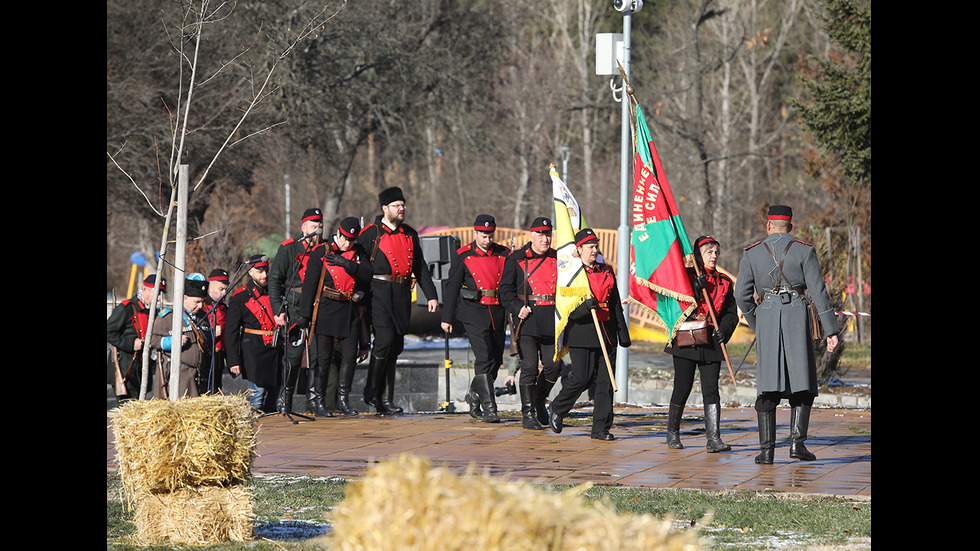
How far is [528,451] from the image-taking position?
9609mm

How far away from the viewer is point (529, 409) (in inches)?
444

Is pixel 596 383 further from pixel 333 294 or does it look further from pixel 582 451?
pixel 333 294

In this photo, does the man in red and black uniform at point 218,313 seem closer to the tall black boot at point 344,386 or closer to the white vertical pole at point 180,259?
the tall black boot at point 344,386

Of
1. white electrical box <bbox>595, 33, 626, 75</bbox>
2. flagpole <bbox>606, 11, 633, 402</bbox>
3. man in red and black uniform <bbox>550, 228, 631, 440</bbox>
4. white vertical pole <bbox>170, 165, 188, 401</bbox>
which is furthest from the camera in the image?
white electrical box <bbox>595, 33, 626, 75</bbox>

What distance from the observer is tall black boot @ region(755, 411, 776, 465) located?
8993mm

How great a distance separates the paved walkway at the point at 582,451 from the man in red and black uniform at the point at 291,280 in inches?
21.3

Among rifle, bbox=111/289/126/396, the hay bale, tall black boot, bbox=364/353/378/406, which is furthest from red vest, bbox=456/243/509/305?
the hay bale

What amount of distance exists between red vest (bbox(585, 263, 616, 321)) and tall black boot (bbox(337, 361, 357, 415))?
2.90 m

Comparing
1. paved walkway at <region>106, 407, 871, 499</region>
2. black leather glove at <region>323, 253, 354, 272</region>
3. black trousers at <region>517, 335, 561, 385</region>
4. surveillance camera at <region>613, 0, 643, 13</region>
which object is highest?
surveillance camera at <region>613, 0, 643, 13</region>

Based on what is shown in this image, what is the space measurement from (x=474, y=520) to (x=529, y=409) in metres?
8.28

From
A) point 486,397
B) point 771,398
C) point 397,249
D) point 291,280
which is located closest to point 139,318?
point 291,280

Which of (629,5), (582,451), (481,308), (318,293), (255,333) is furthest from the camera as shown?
(629,5)

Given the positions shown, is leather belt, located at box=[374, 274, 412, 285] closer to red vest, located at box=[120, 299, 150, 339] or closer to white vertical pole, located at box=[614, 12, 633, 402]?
red vest, located at box=[120, 299, 150, 339]
